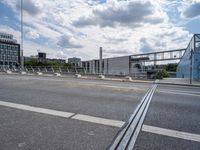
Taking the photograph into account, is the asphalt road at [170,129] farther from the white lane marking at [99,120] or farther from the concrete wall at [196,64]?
the concrete wall at [196,64]

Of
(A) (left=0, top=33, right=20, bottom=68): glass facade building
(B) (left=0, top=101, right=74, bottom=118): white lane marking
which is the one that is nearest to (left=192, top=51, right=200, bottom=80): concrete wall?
(B) (left=0, top=101, right=74, bottom=118): white lane marking

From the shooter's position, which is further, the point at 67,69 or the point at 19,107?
the point at 67,69

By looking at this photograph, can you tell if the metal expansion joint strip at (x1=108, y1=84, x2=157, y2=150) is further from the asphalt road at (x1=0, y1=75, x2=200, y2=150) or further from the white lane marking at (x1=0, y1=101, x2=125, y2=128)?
the white lane marking at (x1=0, y1=101, x2=125, y2=128)

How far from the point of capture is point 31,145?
272cm

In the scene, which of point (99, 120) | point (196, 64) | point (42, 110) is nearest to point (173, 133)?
point (99, 120)

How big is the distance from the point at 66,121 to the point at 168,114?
296 cm

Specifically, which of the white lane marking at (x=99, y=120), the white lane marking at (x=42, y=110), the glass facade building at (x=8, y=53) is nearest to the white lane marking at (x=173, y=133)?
the white lane marking at (x=99, y=120)

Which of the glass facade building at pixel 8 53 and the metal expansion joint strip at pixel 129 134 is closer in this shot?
the metal expansion joint strip at pixel 129 134

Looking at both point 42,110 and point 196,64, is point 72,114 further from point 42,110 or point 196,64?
point 196,64

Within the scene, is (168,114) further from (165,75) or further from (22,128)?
(165,75)

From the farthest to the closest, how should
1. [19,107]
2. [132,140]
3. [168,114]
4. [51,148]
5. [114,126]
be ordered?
1. [19,107]
2. [168,114]
3. [114,126]
4. [132,140]
5. [51,148]

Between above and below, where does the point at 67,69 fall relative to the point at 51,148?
above

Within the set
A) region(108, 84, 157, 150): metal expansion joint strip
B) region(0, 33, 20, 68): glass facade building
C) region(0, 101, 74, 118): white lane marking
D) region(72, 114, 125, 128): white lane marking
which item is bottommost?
region(108, 84, 157, 150): metal expansion joint strip

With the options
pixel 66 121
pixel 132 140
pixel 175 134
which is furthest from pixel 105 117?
pixel 175 134
